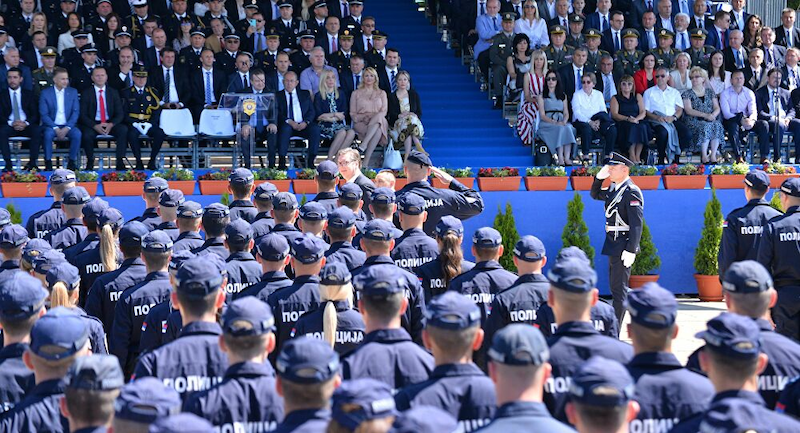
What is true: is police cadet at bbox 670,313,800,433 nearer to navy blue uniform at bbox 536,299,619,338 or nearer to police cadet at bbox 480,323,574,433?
police cadet at bbox 480,323,574,433

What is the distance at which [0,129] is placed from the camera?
15602mm

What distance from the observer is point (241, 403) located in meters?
4.56

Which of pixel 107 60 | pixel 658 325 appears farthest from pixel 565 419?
pixel 107 60

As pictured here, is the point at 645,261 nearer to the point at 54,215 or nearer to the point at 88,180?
the point at 88,180

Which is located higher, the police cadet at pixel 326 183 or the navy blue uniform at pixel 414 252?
the police cadet at pixel 326 183

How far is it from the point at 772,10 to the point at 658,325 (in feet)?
71.7

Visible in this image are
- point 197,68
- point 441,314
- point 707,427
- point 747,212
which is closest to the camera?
point 707,427

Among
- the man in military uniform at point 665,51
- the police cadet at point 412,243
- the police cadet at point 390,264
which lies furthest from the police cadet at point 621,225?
the man in military uniform at point 665,51

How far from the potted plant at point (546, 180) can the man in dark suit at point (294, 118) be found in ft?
10.4

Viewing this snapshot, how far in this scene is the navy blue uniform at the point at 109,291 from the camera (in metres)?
7.66

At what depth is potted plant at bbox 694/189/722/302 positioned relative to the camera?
14.7 m

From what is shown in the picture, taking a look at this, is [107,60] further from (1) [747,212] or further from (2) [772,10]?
(2) [772,10]

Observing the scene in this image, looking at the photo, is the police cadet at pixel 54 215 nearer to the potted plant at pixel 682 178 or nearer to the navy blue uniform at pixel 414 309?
the navy blue uniform at pixel 414 309

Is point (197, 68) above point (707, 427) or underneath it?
above
